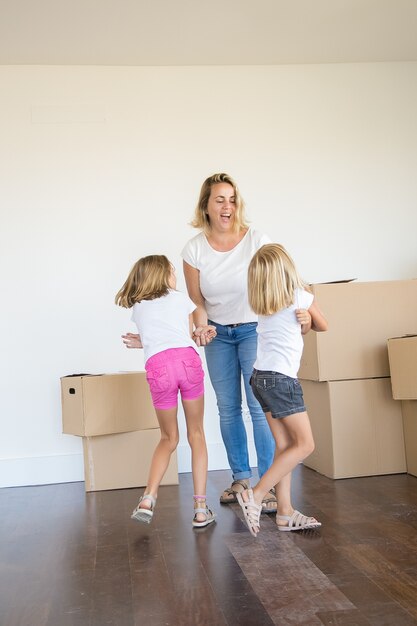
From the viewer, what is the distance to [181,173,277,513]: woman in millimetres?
2760

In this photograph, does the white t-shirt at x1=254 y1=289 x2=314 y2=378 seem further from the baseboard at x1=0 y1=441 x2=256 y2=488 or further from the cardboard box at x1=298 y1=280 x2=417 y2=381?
the baseboard at x1=0 y1=441 x2=256 y2=488

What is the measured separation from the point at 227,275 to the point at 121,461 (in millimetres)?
1204

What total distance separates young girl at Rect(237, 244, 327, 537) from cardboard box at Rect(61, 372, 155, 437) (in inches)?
44.8

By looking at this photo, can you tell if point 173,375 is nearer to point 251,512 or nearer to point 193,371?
point 193,371

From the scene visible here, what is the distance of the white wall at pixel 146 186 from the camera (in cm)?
381

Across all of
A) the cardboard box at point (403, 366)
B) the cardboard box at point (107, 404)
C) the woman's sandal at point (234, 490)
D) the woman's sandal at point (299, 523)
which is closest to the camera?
the woman's sandal at point (299, 523)

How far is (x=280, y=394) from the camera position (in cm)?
235

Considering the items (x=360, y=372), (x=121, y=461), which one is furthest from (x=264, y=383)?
(x=121, y=461)

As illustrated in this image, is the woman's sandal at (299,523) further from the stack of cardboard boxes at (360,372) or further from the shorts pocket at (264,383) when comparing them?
the stack of cardboard boxes at (360,372)

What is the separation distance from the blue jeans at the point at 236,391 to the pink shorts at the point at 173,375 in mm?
220

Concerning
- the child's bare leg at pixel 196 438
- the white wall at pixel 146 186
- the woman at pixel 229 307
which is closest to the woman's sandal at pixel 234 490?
the woman at pixel 229 307

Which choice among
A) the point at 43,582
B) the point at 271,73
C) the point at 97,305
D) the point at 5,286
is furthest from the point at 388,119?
the point at 43,582

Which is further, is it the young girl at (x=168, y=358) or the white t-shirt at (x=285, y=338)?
the young girl at (x=168, y=358)

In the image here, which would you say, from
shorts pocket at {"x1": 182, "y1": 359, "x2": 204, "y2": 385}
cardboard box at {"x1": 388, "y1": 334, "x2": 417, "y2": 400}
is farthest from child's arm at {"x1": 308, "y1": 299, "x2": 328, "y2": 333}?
cardboard box at {"x1": 388, "y1": 334, "x2": 417, "y2": 400}
